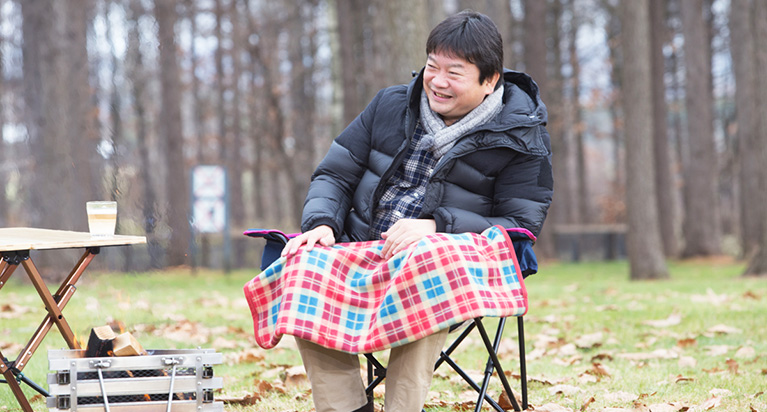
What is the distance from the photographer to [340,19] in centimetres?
1516

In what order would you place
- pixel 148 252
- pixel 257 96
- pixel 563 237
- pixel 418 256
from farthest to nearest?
pixel 257 96
pixel 563 237
pixel 148 252
pixel 418 256

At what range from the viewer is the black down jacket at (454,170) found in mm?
2619

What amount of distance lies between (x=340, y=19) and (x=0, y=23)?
5820 mm

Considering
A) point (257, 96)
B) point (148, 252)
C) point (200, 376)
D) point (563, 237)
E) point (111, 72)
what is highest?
point (257, 96)

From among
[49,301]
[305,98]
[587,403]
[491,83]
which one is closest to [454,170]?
[491,83]

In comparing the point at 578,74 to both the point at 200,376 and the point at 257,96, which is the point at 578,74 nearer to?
the point at 257,96

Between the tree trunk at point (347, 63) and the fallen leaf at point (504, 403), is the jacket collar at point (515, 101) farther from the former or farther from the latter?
the tree trunk at point (347, 63)

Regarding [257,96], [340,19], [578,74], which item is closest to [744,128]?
[340,19]

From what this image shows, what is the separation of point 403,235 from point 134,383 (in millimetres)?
922

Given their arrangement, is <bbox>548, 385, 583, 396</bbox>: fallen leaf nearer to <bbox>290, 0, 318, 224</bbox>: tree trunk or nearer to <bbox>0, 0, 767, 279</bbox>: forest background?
<bbox>0, 0, 767, 279</bbox>: forest background

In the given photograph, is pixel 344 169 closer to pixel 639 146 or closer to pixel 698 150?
pixel 639 146

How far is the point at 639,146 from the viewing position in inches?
399

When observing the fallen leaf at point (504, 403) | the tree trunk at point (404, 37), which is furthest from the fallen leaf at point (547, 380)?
the tree trunk at point (404, 37)

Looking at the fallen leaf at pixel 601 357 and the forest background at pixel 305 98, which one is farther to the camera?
the forest background at pixel 305 98
